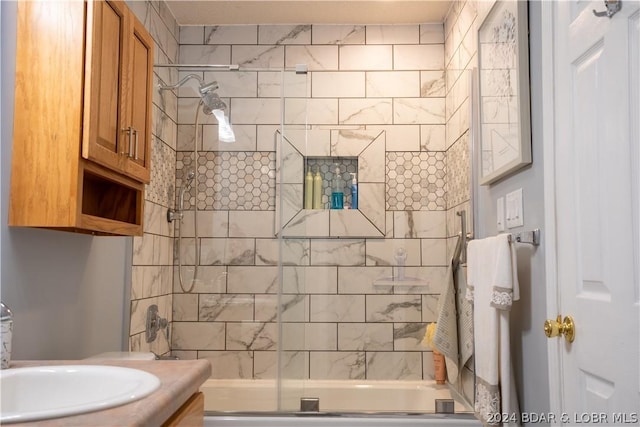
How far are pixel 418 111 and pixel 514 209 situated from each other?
4.95 feet

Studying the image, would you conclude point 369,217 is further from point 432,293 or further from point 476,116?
point 476,116

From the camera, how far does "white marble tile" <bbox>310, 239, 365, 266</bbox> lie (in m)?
2.94

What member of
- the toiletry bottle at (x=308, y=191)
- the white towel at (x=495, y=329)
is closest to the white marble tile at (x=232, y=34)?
the toiletry bottle at (x=308, y=191)

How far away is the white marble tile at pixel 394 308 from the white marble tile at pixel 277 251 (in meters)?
0.58

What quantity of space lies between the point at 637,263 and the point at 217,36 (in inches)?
116

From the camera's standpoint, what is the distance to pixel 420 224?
10.6 ft

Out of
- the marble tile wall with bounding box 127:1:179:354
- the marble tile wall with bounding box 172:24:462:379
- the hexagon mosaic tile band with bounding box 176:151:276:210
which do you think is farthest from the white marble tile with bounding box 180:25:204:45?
the hexagon mosaic tile band with bounding box 176:151:276:210

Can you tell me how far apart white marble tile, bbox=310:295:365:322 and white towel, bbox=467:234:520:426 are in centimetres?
107

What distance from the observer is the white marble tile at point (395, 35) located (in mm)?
3496

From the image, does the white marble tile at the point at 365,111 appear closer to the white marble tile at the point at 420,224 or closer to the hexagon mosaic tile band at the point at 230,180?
the white marble tile at the point at 420,224

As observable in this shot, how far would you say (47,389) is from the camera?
1289mm

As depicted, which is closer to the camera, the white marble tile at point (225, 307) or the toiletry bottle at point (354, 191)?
the white marble tile at point (225, 307)

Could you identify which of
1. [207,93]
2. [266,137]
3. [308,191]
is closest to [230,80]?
[207,93]

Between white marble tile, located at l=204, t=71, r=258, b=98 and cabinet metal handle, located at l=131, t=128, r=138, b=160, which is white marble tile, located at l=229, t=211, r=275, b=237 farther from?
cabinet metal handle, located at l=131, t=128, r=138, b=160
